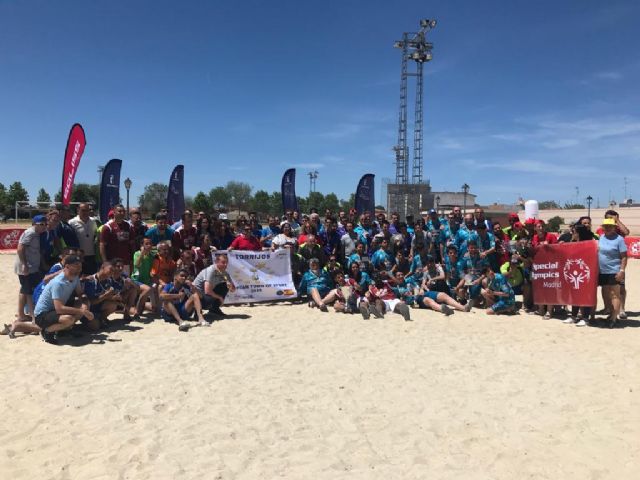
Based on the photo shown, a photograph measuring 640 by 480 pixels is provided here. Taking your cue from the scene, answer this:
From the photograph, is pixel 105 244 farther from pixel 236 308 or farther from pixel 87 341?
pixel 236 308

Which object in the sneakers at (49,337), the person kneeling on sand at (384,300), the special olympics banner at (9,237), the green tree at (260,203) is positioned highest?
the green tree at (260,203)

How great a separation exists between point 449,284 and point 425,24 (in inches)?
1766

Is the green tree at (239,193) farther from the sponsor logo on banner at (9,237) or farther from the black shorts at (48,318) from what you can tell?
the black shorts at (48,318)

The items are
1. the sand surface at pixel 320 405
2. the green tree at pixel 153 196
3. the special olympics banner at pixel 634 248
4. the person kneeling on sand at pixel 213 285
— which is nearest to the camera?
the sand surface at pixel 320 405

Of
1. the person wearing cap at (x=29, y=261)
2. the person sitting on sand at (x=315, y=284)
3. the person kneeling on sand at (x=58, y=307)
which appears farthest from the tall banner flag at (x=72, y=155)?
the person sitting on sand at (x=315, y=284)

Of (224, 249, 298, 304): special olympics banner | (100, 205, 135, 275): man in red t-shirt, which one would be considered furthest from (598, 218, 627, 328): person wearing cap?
(100, 205, 135, 275): man in red t-shirt

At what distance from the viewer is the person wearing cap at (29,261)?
712 centimetres

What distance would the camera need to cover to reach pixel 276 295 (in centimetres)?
999

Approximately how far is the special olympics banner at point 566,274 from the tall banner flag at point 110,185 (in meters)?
11.9

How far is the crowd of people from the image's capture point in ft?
23.7

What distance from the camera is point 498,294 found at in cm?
900

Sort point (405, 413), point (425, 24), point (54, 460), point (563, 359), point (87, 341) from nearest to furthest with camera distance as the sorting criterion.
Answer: point (54, 460) < point (405, 413) < point (563, 359) < point (87, 341) < point (425, 24)

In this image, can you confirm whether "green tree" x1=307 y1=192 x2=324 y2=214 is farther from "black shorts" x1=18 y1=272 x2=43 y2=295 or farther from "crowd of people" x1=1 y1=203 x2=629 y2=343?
"black shorts" x1=18 y1=272 x2=43 y2=295

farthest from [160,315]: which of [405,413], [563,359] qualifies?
[563,359]
